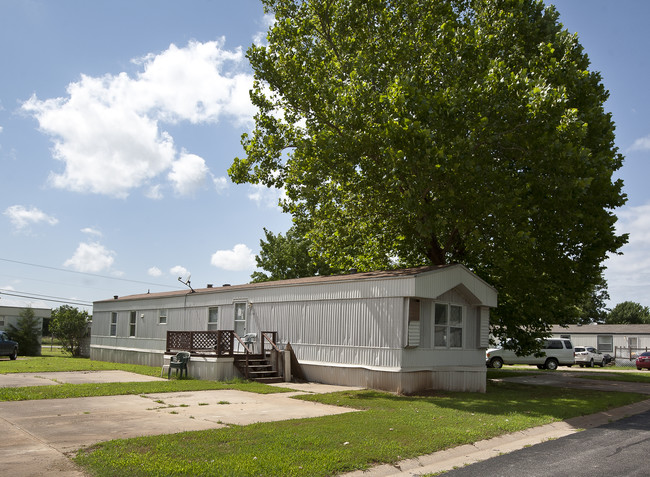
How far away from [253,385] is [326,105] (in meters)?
9.84

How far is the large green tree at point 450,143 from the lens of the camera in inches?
694

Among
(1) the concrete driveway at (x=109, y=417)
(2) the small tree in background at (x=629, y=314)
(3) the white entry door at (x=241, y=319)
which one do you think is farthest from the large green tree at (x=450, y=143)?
(2) the small tree in background at (x=629, y=314)

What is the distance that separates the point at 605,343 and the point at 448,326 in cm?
3707

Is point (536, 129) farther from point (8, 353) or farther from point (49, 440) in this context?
point (8, 353)

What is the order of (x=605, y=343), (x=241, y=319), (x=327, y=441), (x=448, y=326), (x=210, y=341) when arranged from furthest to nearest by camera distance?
(x=605, y=343) → (x=241, y=319) → (x=210, y=341) → (x=448, y=326) → (x=327, y=441)

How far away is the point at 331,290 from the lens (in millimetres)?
18344

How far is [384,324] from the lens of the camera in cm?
1639

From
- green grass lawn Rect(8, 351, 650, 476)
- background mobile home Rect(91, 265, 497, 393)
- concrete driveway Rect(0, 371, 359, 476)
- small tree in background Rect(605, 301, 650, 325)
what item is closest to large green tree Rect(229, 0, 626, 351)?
background mobile home Rect(91, 265, 497, 393)

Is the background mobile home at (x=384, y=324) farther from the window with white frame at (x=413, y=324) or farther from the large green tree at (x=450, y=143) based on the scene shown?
the large green tree at (x=450, y=143)

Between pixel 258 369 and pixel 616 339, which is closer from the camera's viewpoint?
pixel 258 369

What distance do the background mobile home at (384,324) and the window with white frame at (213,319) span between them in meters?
1.39

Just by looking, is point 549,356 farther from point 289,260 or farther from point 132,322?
point 132,322

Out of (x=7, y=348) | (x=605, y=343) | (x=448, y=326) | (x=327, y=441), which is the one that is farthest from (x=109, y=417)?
(x=605, y=343)

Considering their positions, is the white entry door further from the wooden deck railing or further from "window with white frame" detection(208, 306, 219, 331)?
"window with white frame" detection(208, 306, 219, 331)
